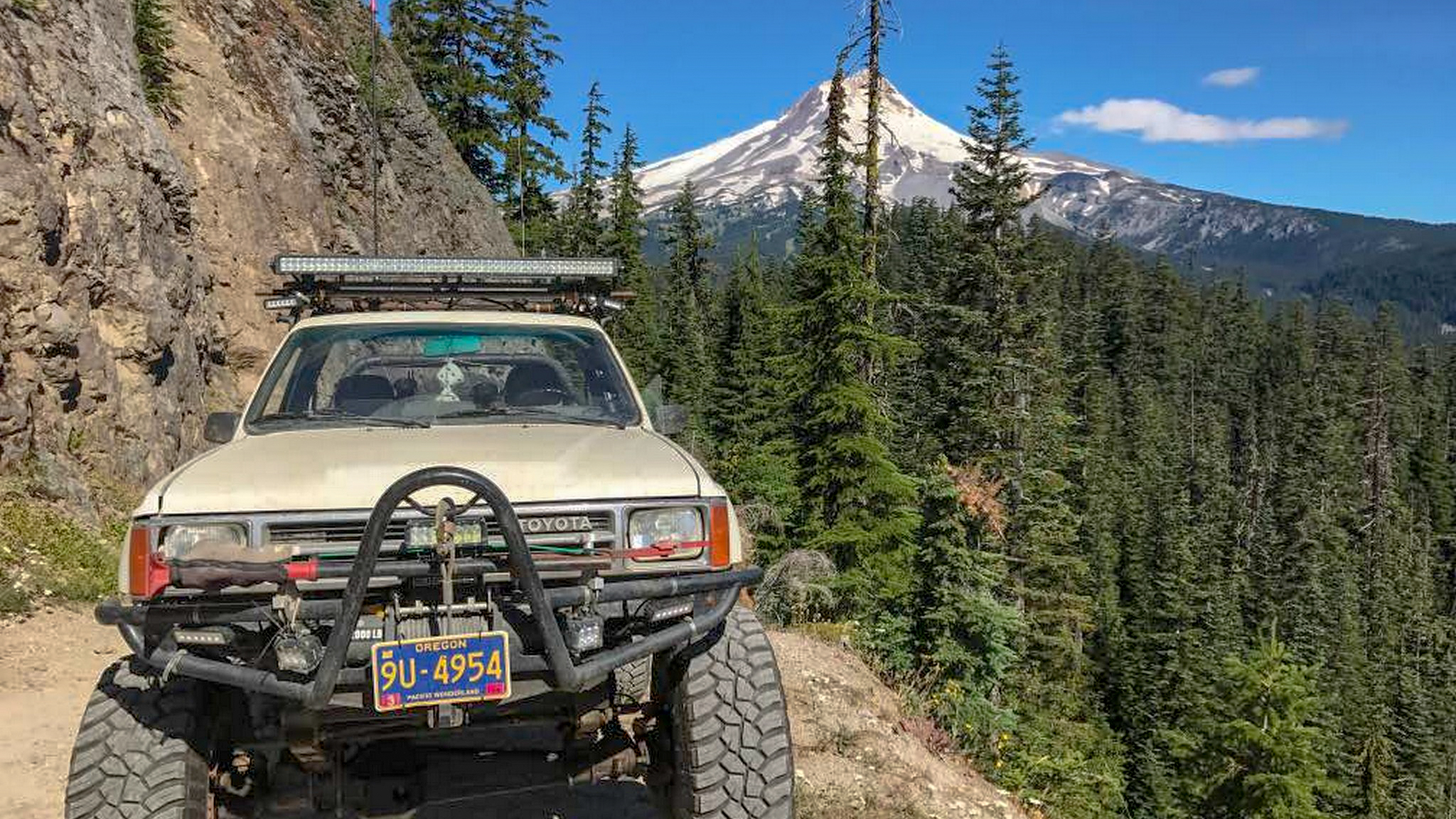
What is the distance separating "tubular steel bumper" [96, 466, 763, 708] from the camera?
126 inches

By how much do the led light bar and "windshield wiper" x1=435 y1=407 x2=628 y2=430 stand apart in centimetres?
99

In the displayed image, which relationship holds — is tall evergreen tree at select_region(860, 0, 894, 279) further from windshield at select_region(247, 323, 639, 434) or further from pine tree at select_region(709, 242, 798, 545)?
windshield at select_region(247, 323, 639, 434)

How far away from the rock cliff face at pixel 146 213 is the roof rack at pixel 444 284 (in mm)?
6111

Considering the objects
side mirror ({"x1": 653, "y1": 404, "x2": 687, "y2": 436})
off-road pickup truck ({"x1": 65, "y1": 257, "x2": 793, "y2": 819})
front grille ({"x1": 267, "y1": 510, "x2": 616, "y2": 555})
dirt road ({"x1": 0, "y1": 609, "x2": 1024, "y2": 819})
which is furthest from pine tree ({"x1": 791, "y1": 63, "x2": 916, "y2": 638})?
front grille ({"x1": 267, "y1": 510, "x2": 616, "y2": 555})

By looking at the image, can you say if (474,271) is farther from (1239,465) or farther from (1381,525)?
(1239,465)

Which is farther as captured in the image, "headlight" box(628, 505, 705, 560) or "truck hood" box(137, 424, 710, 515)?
"headlight" box(628, 505, 705, 560)

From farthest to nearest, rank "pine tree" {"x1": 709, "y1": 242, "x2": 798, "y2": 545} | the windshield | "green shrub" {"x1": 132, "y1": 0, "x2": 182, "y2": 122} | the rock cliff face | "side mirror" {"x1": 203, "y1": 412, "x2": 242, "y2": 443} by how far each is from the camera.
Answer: "pine tree" {"x1": 709, "y1": 242, "x2": 798, "y2": 545} → "green shrub" {"x1": 132, "y1": 0, "x2": 182, "y2": 122} → the rock cliff face → the windshield → "side mirror" {"x1": 203, "y1": 412, "x2": 242, "y2": 443}

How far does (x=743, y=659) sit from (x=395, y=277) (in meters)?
3.09

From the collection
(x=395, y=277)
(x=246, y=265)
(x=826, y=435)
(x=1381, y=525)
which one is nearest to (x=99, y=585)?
(x=395, y=277)

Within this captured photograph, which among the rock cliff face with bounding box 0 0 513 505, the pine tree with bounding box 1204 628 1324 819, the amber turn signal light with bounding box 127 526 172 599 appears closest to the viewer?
the amber turn signal light with bounding box 127 526 172 599

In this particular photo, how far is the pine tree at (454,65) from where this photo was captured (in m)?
44.5

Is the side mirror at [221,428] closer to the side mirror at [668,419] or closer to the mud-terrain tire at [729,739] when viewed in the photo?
the side mirror at [668,419]

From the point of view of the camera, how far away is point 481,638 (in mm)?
3375

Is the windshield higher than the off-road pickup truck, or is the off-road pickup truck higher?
the windshield
